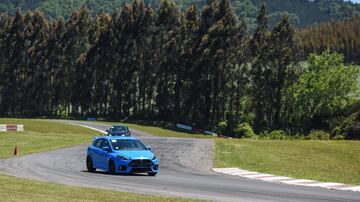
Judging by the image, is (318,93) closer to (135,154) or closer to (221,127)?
(221,127)

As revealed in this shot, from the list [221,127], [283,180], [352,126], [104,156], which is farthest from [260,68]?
[283,180]

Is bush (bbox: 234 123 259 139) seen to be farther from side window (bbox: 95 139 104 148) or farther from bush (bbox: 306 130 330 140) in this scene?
side window (bbox: 95 139 104 148)

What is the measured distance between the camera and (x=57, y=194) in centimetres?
1917

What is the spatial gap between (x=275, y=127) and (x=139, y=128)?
21.4 meters

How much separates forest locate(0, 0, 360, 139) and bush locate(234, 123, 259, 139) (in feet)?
0.68

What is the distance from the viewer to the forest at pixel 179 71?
95688 millimetres

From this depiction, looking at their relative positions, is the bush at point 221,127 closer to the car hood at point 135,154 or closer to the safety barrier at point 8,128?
the safety barrier at point 8,128

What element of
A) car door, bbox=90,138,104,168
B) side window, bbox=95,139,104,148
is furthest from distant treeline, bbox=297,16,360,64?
car door, bbox=90,138,104,168

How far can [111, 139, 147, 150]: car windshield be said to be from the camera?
2920 centimetres

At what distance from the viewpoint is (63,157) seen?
39562 millimetres

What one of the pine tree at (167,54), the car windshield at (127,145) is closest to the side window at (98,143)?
the car windshield at (127,145)

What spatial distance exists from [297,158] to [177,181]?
20.3m

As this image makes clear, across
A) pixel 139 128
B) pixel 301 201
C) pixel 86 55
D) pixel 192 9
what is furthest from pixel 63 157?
pixel 86 55

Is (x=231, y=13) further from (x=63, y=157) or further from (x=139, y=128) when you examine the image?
Result: (x=63, y=157)
